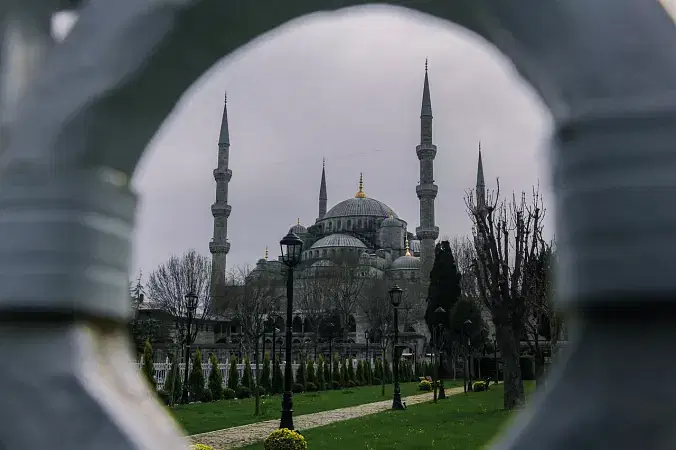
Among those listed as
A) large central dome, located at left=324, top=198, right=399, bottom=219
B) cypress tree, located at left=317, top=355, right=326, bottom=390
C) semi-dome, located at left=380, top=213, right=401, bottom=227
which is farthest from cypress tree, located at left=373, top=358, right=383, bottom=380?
large central dome, located at left=324, top=198, right=399, bottom=219

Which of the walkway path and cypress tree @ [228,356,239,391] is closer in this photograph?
the walkway path

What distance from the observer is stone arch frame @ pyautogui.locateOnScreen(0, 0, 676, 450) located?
0.97 meters

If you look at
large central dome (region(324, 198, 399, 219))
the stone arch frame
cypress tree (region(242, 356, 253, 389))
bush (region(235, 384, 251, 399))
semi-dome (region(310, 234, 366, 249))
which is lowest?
bush (region(235, 384, 251, 399))

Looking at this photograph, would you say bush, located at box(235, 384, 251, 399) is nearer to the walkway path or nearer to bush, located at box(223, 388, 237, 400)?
bush, located at box(223, 388, 237, 400)

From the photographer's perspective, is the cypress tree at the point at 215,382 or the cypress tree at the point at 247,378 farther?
the cypress tree at the point at 247,378

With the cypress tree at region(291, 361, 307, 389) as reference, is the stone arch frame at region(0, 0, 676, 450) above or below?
above

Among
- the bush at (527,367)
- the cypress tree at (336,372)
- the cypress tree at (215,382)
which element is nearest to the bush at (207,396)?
the cypress tree at (215,382)

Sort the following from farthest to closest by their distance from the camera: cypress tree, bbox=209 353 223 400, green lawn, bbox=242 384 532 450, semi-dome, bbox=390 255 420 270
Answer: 1. semi-dome, bbox=390 255 420 270
2. cypress tree, bbox=209 353 223 400
3. green lawn, bbox=242 384 532 450

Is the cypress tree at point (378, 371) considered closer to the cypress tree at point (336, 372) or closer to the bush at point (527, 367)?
the cypress tree at point (336, 372)

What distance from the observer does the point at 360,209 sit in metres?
76.7

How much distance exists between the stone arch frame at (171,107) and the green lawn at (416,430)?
6.58 metres

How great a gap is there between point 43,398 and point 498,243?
615 inches

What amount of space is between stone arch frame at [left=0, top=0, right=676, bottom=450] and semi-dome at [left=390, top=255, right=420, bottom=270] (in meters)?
60.1

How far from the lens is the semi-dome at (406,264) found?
61625 mm
